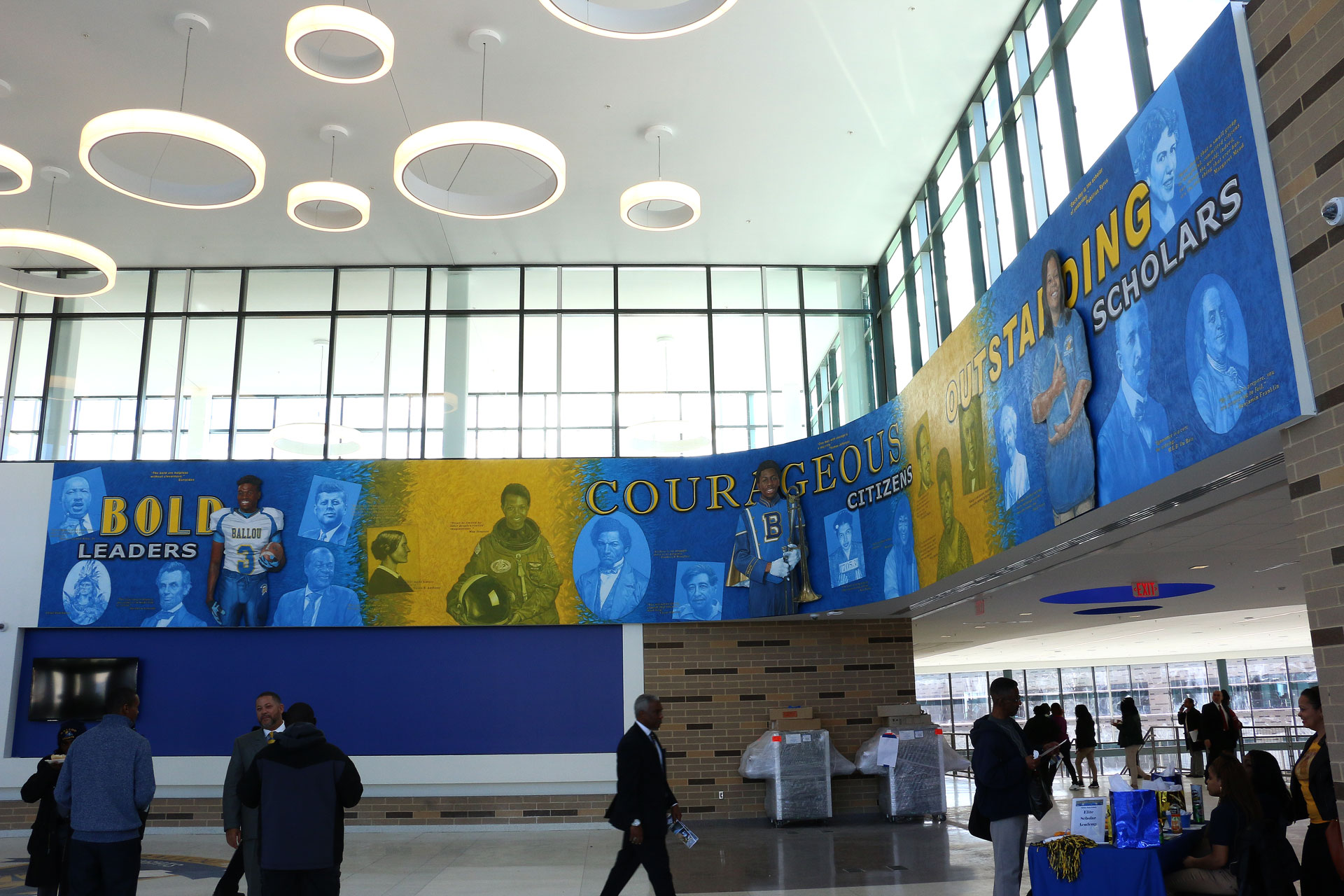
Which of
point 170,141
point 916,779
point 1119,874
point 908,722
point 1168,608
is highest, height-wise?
point 170,141

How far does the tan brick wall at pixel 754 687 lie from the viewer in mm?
13180

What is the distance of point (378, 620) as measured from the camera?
13.4 meters

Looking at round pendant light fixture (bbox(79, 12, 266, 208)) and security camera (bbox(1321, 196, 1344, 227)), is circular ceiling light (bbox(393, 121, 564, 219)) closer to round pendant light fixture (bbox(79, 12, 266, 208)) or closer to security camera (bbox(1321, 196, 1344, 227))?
round pendant light fixture (bbox(79, 12, 266, 208))

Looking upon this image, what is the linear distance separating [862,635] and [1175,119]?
9375 mm

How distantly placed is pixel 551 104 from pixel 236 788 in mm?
8013

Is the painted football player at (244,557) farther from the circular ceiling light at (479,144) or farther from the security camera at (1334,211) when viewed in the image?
the security camera at (1334,211)

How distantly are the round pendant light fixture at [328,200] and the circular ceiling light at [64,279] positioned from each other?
2263 millimetres

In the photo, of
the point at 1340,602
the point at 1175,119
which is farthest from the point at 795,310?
the point at 1340,602

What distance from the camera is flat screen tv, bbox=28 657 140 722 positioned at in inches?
509

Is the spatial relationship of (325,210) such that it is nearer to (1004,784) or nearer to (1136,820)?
(1004,784)

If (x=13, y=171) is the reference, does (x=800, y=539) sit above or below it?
below

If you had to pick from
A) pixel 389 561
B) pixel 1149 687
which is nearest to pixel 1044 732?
pixel 389 561

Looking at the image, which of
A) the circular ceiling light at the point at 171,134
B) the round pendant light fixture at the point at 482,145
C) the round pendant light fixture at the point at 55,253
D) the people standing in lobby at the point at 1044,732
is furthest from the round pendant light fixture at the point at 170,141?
the people standing in lobby at the point at 1044,732

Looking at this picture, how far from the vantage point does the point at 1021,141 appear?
996cm
